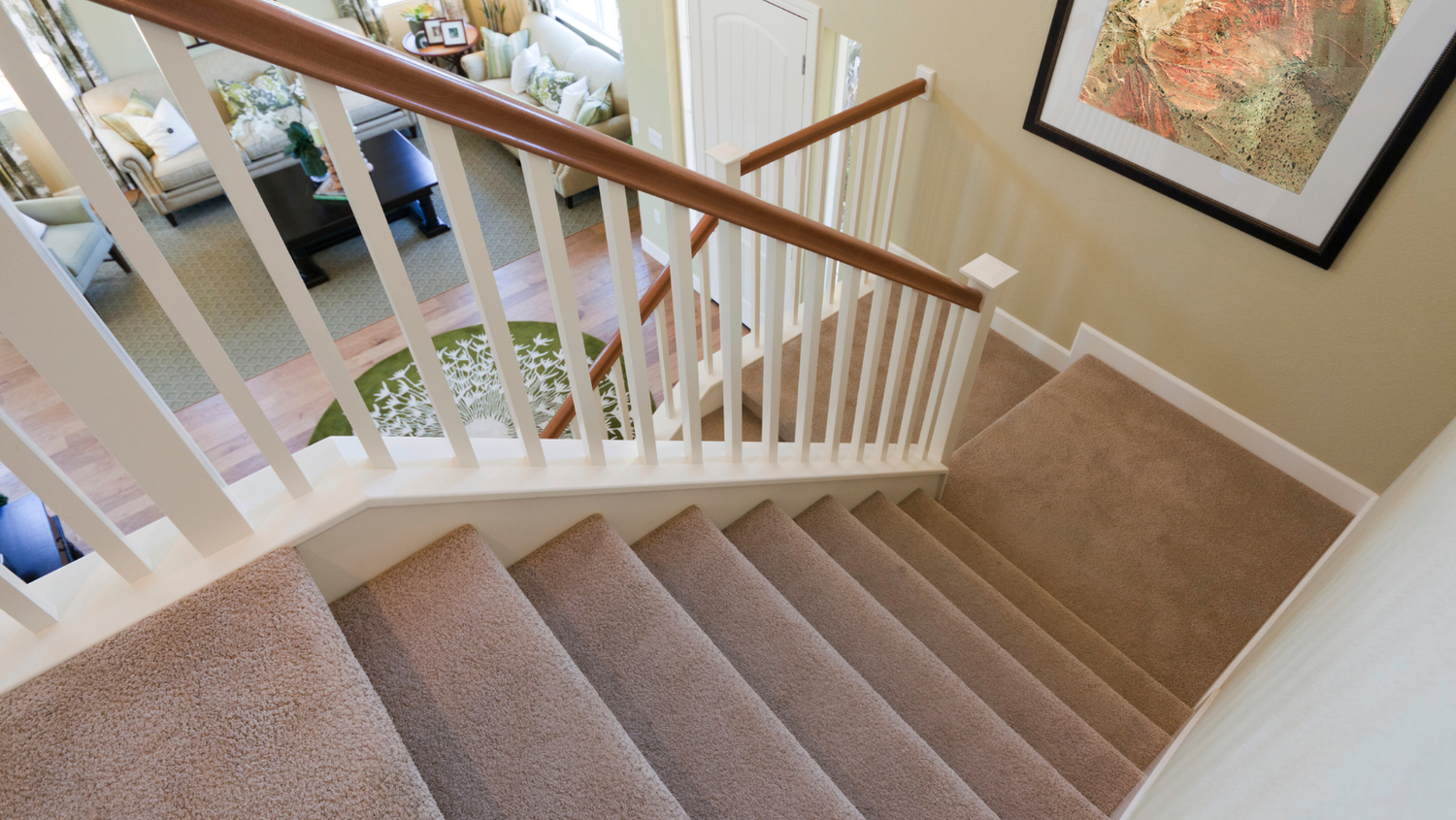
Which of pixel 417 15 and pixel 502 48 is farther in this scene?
pixel 417 15

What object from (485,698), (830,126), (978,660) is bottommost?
(978,660)

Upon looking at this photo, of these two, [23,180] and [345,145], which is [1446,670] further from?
[23,180]

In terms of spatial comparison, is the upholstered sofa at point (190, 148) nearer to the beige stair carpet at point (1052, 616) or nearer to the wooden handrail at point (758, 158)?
the wooden handrail at point (758, 158)

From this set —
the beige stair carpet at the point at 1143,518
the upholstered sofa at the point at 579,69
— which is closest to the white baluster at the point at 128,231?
the beige stair carpet at the point at 1143,518

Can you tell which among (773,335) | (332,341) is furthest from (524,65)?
(332,341)

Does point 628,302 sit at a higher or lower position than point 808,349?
higher

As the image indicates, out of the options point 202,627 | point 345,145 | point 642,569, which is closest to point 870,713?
point 642,569

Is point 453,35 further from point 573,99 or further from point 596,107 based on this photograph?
point 596,107

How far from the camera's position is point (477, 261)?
120cm

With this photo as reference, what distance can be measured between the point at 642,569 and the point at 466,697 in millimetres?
440

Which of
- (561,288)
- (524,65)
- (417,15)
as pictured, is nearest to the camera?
(561,288)

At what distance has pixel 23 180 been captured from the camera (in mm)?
6156

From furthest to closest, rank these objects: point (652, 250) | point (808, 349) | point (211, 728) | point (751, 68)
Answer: point (652, 250)
point (751, 68)
point (808, 349)
point (211, 728)

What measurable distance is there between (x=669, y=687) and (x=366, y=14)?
8042mm
